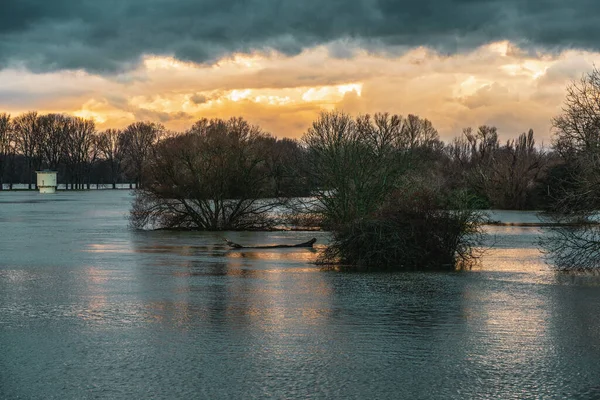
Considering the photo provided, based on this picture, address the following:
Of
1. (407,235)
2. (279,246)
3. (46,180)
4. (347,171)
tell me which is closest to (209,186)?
(347,171)

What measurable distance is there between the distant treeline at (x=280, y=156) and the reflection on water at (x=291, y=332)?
9.96m

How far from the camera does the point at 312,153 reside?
4516cm

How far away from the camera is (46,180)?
143000 mm

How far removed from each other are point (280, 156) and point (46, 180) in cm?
10273

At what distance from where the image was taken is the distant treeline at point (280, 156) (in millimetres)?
47156

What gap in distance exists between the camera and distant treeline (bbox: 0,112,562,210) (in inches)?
1857

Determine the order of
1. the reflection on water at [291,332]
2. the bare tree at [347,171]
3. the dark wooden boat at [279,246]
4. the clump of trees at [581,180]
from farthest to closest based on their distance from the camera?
the bare tree at [347,171] → the dark wooden boat at [279,246] → the clump of trees at [581,180] → the reflection on water at [291,332]

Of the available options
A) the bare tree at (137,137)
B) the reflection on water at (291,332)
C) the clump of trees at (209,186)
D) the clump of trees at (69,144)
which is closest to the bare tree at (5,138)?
the clump of trees at (69,144)

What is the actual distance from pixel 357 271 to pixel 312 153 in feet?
71.2

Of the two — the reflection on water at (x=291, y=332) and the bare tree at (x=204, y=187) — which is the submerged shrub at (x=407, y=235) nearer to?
the reflection on water at (x=291, y=332)

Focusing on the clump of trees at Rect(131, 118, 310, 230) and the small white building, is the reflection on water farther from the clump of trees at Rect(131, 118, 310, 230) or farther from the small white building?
the small white building

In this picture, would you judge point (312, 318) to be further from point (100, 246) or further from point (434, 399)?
point (100, 246)

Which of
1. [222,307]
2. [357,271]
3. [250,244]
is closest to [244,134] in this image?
[250,244]

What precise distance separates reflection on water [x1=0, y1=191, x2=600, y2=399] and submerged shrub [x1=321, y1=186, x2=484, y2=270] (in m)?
1.60
